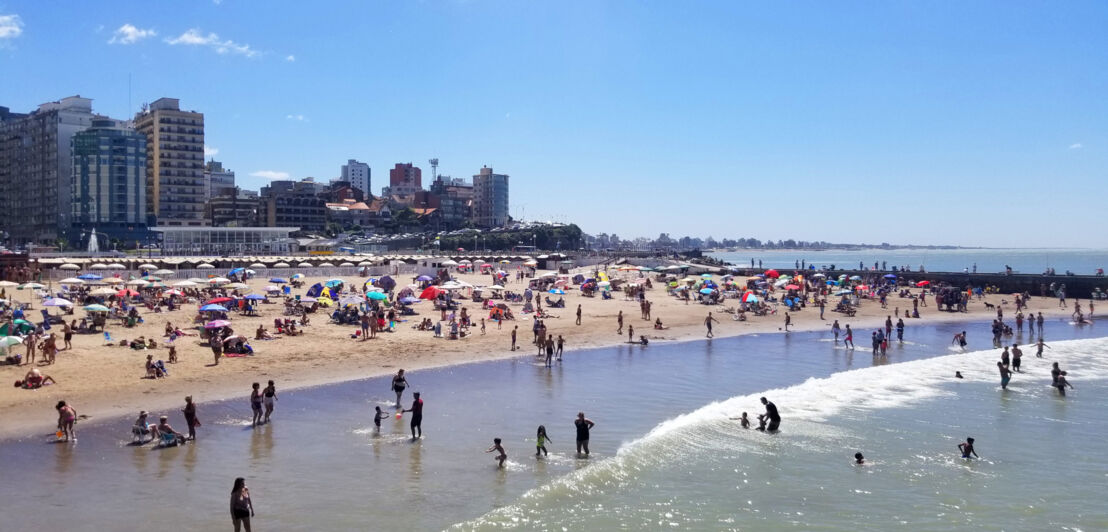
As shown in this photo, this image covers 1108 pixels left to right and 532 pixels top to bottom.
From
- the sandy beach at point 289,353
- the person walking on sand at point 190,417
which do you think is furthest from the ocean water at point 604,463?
the sandy beach at point 289,353

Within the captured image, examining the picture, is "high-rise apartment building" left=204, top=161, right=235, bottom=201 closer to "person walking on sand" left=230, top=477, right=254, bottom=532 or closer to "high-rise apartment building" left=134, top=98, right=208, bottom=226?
"high-rise apartment building" left=134, top=98, right=208, bottom=226

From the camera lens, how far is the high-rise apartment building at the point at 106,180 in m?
91.5

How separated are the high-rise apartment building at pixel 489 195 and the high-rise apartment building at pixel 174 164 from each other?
79.1m

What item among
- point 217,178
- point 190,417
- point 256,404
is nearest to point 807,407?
point 256,404

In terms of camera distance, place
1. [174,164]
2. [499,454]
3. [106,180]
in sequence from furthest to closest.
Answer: [174,164] → [106,180] → [499,454]

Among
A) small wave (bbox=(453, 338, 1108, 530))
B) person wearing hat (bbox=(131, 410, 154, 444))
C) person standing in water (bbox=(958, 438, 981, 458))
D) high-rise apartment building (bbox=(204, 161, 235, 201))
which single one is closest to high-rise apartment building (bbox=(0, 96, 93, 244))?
high-rise apartment building (bbox=(204, 161, 235, 201))

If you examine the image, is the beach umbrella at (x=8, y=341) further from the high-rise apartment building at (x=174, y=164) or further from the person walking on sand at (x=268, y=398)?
the high-rise apartment building at (x=174, y=164)

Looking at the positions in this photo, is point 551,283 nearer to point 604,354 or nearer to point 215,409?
point 604,354

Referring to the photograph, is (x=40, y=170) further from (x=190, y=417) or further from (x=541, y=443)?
(x=541, y=443)

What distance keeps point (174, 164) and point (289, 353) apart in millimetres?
92334

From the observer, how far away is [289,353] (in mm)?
22531

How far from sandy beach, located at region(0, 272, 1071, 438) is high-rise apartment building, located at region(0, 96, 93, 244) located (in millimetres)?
71380

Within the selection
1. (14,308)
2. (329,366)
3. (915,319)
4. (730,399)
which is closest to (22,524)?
(329,366)

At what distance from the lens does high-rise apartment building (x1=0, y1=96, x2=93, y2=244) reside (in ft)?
316
